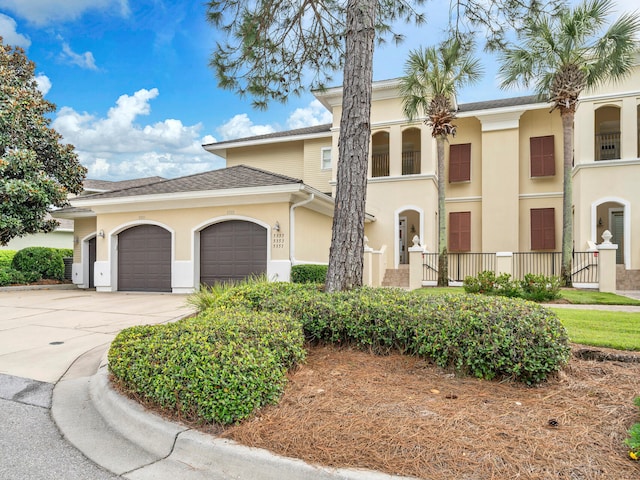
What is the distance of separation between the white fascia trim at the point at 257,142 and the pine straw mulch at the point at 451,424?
58.4 ft

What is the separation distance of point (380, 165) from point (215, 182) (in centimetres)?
870

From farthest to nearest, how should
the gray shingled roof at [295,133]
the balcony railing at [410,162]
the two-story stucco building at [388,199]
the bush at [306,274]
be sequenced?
the gray shingled roof at [295,133], the balcony railing at [410,162], the two-story stucco building at [388,199], the bush at [306,274]

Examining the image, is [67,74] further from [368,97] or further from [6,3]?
[368,97]

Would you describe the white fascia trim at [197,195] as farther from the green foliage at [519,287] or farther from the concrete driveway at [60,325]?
the green foliage at [519,287]

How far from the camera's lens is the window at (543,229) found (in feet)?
60.3

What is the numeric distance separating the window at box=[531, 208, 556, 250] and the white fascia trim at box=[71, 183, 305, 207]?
38.0ft

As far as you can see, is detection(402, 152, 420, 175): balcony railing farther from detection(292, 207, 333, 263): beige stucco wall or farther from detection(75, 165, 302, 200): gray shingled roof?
A: detection(75, 165, 302, 200): gray shingled roof

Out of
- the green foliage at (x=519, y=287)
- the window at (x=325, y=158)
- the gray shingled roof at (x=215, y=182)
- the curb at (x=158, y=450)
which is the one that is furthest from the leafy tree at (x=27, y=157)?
the green foliage at (x=519, y=287)

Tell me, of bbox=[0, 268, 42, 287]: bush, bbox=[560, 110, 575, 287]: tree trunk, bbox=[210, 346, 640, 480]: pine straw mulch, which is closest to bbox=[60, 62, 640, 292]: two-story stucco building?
bbox=[0, 268, 42, 287]: bush

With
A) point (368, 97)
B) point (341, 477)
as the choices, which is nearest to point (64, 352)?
point (341, 477)

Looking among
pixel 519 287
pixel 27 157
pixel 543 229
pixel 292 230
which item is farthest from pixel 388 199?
pixel 27 157

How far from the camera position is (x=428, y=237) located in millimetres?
18281

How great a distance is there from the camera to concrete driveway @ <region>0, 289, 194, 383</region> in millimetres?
5680

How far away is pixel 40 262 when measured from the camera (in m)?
17.9
